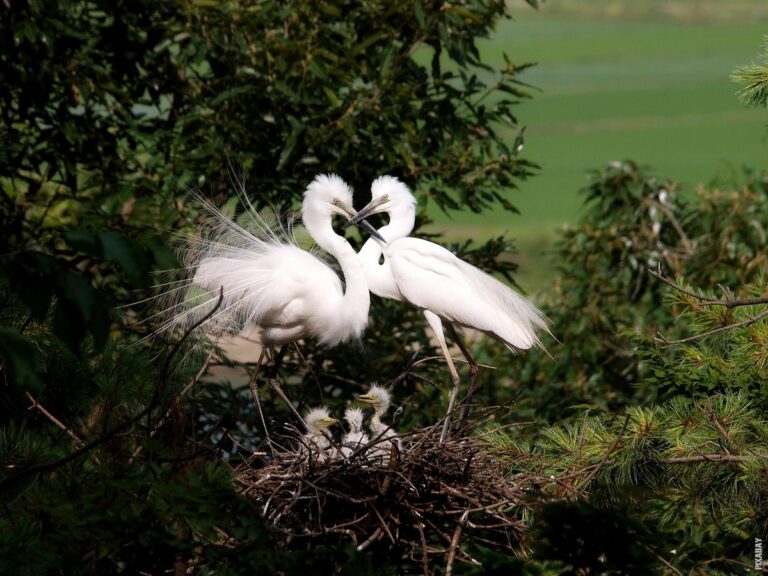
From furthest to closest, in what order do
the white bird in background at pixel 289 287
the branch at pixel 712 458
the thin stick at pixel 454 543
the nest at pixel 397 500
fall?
the white bird in background at pixel 289 287 → the nest at pixel 397 500 → the thin stick at pixel 454 543 → the branch at pixel 712 458

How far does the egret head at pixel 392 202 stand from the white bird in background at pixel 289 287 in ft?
0.23

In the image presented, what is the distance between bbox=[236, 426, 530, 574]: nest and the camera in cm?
295

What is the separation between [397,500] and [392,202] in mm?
1238

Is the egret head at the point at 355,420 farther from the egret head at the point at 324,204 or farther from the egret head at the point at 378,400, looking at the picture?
the egret head at the point at 324,204

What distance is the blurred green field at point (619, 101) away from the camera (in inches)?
824

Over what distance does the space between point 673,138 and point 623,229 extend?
20.1m

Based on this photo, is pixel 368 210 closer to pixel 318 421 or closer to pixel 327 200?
pixel 327 200

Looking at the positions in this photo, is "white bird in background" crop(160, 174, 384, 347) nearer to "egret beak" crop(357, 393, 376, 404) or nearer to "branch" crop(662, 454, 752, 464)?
"egret beak" crop(357, 393, 376, 404)

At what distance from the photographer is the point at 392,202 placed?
3.95 metres

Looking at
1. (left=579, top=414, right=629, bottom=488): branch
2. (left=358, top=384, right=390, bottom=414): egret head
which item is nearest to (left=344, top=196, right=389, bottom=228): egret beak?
(left=358, top=384, right=390, bottom=414): egret head

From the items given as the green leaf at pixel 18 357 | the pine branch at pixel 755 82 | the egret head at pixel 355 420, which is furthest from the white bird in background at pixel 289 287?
the green leaf at pixel 18 357

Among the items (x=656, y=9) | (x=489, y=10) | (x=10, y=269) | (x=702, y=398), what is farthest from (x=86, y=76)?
(x=656, y=9)

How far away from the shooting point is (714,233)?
6.02 metres

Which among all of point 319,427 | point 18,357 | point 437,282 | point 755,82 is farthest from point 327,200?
point 18,357
